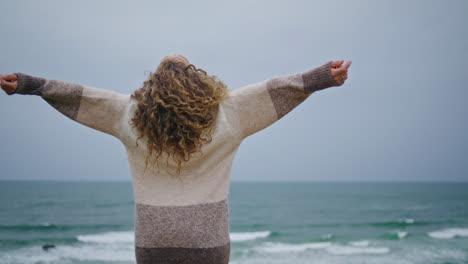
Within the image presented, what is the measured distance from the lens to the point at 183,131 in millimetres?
1444

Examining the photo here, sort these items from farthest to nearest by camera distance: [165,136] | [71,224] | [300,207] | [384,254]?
[300,207]
[71,224]
[384,254]
[165,136]

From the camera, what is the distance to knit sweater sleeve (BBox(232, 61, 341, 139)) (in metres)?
1.48

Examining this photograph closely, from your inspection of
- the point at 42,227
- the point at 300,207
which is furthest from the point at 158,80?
the point at 300,207

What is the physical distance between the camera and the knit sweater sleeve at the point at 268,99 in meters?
1.48

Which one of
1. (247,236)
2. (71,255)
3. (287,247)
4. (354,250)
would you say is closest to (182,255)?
(71,255)

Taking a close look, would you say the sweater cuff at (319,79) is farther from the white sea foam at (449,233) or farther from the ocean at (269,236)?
the white sea foam at (449,233)

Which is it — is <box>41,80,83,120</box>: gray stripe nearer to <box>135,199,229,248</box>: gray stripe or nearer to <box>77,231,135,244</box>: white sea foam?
<box>135,199,229,248</box>: gray stripe

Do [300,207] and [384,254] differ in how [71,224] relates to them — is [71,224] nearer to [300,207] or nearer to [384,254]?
[384,254]

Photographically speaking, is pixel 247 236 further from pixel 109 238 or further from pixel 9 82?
pixel 9 82

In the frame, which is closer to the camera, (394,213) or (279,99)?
(279,99)

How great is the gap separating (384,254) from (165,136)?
11.2 meters

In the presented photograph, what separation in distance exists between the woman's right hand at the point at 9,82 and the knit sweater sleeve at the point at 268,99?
861 millimetres

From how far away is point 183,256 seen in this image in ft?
4.93

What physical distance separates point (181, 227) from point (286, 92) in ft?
2.08
